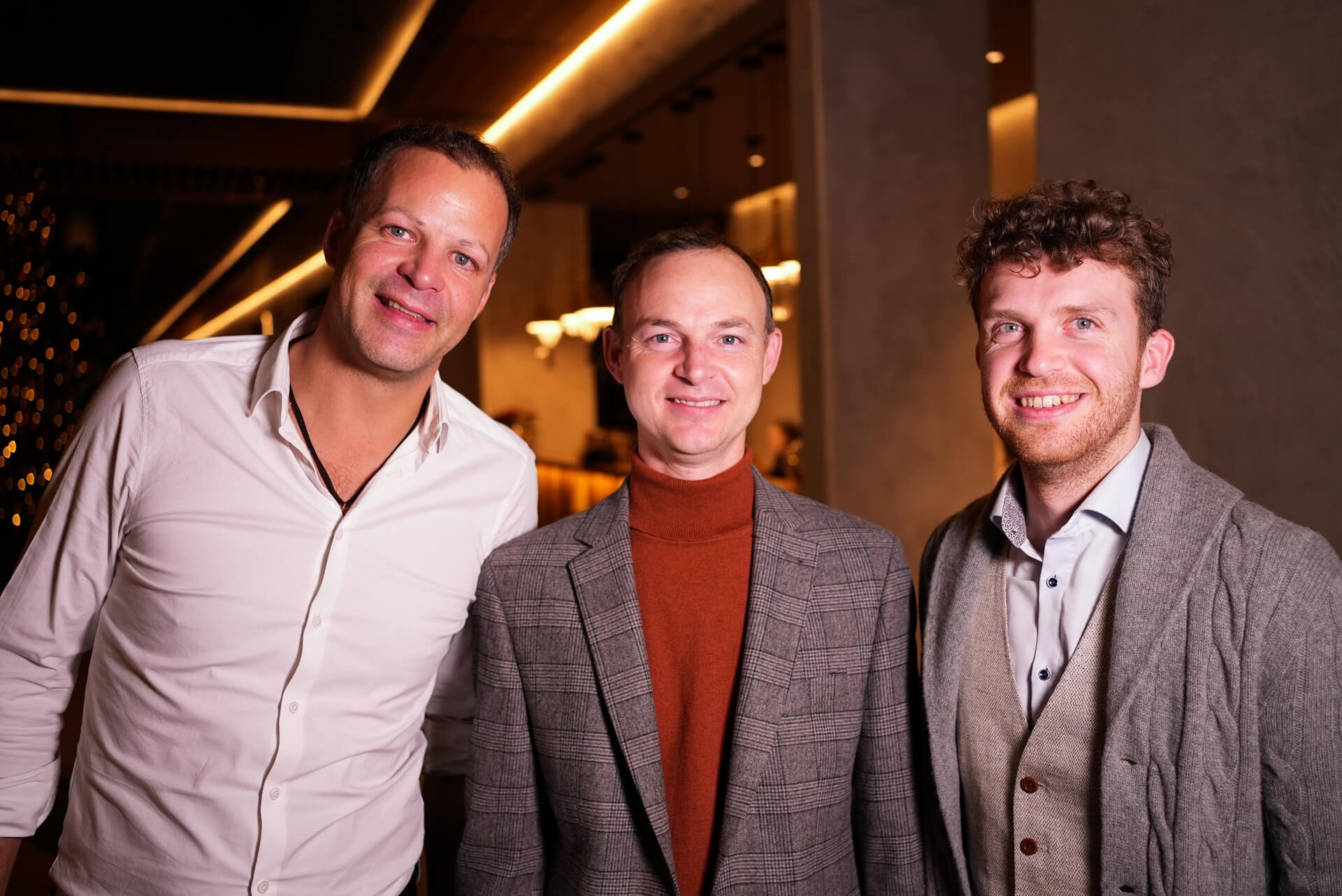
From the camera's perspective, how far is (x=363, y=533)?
1568mm

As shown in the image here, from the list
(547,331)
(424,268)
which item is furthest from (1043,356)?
(547,331)

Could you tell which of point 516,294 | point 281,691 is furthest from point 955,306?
point 516,294

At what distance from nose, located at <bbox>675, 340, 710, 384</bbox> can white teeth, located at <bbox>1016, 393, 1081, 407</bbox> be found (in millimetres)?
529

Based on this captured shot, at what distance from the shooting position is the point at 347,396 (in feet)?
5.37

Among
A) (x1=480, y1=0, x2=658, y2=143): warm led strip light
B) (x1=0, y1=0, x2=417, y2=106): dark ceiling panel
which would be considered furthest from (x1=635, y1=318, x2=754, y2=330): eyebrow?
(x1=0, y1=0, x2=417, y2=106): dark ceiling panel

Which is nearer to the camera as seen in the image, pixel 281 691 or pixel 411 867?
pixel 281 691

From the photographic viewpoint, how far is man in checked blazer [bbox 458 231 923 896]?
152 cm

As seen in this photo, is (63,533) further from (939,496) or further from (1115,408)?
(939,496)

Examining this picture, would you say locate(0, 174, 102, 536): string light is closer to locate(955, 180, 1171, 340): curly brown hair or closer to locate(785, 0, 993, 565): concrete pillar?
locate(785, 0, 993, 565): concrete pillar

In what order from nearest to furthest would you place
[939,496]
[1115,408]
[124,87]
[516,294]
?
1. [1115,408]
2. [939,496]
3. [124,87]
4. [516,294]

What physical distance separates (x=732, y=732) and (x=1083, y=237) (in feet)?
3.24

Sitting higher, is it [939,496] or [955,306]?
[955,306]

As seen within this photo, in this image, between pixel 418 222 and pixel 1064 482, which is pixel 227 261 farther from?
pixel 1064 482

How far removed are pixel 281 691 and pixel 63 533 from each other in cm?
46
